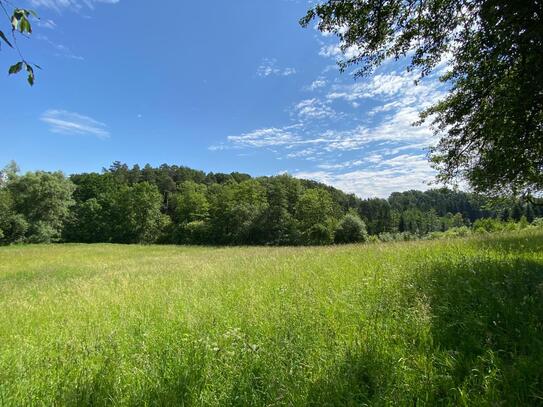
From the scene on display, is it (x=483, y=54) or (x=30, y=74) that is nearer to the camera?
(x=30, y=74)

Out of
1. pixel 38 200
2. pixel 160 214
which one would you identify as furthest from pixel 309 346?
pixel 160 214

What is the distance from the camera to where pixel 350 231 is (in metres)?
51.4

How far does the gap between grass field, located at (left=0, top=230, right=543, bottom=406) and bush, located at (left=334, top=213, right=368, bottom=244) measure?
46072 millimetres

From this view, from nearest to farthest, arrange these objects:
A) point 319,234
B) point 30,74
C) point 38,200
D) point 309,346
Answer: point 30,74
point 309,346
point 38,200
point 319,234

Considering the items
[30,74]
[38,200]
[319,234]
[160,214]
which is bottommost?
[319,234]

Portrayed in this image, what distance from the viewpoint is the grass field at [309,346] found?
8.42ft

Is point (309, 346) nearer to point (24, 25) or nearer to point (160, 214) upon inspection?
point (24, 25)

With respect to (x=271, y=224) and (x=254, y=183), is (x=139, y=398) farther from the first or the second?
(x=254, y=183)

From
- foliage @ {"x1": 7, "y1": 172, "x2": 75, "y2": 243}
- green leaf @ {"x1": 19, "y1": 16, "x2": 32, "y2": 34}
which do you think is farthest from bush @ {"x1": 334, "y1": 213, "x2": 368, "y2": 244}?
green leaf @ {"x1": 19, "y1": 16, "x2": 32, "y2": 34}

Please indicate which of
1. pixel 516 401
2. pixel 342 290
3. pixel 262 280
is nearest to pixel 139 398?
pixel 516 401

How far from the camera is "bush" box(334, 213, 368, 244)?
50750 millimetres

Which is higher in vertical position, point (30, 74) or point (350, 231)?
point (30, 74)

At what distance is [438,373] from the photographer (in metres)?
2.71

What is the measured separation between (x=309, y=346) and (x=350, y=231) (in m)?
50.0
